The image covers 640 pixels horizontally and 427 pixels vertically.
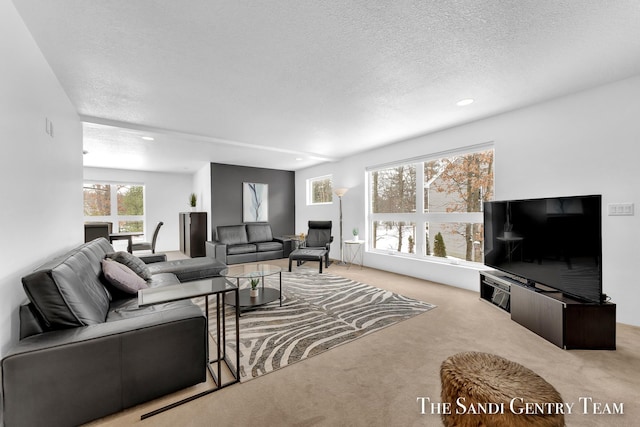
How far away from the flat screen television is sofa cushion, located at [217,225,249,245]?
5253 mm

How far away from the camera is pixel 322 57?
7.07ft

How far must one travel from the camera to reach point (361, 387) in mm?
1766

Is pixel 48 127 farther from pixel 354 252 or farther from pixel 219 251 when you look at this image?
pixel 354 252

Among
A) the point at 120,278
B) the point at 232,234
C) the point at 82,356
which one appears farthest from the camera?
the point at 232,234

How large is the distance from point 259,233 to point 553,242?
19.1ft

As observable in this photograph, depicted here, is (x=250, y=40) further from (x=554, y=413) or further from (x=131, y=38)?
(x=554, y=413)

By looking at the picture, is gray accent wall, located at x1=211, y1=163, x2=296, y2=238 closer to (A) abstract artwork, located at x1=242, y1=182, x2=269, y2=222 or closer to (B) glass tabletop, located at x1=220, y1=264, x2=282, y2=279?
(A) abstract artwork, located at x1=242, y1=182, x2=269, y2=222

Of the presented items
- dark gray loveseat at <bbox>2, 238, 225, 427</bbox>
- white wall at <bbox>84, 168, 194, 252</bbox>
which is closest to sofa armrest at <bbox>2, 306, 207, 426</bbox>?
dark gray loveseat at <bbox>2, 238, 225, 427</bbox>

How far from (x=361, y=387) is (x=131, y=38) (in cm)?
311

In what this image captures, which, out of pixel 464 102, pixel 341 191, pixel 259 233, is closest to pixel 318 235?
pixel 341 191

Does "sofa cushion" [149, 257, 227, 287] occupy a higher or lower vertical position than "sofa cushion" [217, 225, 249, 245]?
lower

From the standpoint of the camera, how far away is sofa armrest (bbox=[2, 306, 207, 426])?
1.27 metres

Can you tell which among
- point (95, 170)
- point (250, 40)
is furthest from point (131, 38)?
point (95, 170)

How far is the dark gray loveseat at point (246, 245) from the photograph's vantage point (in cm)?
569
